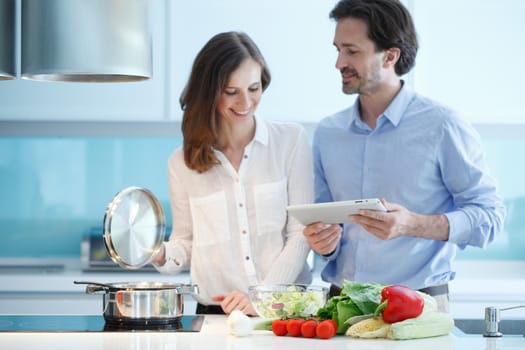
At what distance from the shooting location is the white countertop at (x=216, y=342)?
7.56 feet

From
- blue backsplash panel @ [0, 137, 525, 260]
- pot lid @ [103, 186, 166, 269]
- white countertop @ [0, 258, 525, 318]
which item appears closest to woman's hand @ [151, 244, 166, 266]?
pot lid @ [103, 186, 166, 269]

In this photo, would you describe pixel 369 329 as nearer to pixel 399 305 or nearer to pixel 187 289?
pixel 399 305

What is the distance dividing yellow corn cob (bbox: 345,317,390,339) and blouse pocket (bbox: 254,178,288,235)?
0.65m

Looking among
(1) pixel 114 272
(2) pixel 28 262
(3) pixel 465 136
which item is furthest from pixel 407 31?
(2) pixel 28 262

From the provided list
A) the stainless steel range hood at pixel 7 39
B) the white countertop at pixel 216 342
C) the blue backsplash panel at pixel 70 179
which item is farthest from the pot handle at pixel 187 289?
the blue backsplash panel at pixel 70 179

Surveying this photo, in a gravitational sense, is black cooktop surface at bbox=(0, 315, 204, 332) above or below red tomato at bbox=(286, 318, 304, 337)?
below

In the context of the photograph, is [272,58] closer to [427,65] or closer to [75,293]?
[427,65]

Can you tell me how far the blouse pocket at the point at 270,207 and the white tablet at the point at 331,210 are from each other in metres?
0.17

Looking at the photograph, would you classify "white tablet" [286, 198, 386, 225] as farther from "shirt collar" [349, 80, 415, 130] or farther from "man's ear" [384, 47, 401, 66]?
"man's ear" [384, 47, 401, 66]

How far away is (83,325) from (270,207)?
27.5 inches

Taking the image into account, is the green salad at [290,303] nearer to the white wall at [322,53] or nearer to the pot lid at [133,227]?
the pot lid at [133,227]

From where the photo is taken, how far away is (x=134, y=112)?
179 inches

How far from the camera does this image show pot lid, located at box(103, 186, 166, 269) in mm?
2619

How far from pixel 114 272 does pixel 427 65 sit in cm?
172
